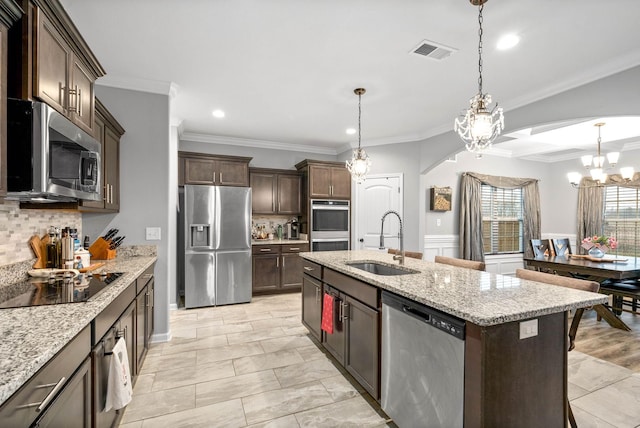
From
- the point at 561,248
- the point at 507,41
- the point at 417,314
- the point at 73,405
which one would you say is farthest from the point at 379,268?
the point at 561,248

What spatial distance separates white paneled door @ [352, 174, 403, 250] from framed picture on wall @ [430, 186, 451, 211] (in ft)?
2.14

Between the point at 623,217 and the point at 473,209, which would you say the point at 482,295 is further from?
the point at 623,217

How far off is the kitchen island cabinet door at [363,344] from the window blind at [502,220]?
16.2 ft

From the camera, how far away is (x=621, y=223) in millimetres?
5906

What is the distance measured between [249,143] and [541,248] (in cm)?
511

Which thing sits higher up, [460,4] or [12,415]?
[460,4]

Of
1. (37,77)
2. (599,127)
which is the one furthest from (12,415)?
(599,127)

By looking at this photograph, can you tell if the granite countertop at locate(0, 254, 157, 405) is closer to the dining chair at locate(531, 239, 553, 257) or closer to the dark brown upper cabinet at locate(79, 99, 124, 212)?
the dark brown upper cabinet at locate(79, 99, 124, 212)

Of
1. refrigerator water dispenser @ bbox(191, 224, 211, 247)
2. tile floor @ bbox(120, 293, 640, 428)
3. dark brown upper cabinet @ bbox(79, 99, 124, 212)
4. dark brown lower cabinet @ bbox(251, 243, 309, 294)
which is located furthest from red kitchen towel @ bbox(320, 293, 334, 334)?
dark brown lower cabinet @ bbox(251, 243, 309, 294)

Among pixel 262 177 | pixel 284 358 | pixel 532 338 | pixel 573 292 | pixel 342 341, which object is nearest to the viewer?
pixel 532 338

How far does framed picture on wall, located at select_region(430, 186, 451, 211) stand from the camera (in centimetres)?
565

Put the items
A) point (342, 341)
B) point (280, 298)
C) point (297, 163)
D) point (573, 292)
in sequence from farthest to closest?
1. point (297, 163)
2. point (280, 298)
3. point (342, 341)
4. point (573, 292)

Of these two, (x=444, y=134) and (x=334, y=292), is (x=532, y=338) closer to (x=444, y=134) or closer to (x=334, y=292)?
(x=334, y=292)

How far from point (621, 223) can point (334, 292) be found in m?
6.35
